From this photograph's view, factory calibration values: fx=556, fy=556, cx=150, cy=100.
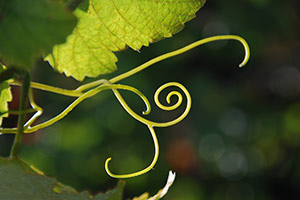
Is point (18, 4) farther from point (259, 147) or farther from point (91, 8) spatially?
point (259, 147)

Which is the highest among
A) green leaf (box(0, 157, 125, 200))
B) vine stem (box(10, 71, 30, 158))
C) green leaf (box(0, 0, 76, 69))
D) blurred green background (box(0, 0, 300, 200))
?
green leaf (box(0, 0, 76, 69))

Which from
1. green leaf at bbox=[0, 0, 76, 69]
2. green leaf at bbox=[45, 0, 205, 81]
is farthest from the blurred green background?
green leaf at bbox=[0, 0, 76, 69]

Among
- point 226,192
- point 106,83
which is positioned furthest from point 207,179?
point 106,83

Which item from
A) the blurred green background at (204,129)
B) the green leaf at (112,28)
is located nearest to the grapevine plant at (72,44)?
the green leaf at (112,28)

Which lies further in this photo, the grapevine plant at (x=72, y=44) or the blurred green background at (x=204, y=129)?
the blurred green background at (x=204, y=129)

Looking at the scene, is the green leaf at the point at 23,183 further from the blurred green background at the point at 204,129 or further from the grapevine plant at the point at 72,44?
the blurred green background at the point at 204,129

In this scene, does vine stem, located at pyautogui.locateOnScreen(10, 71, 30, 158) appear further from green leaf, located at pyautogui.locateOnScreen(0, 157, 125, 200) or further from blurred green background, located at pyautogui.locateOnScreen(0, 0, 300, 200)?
blurred green background, located at pyautogui.locateOnScreen(0, 0, 300, 200)
